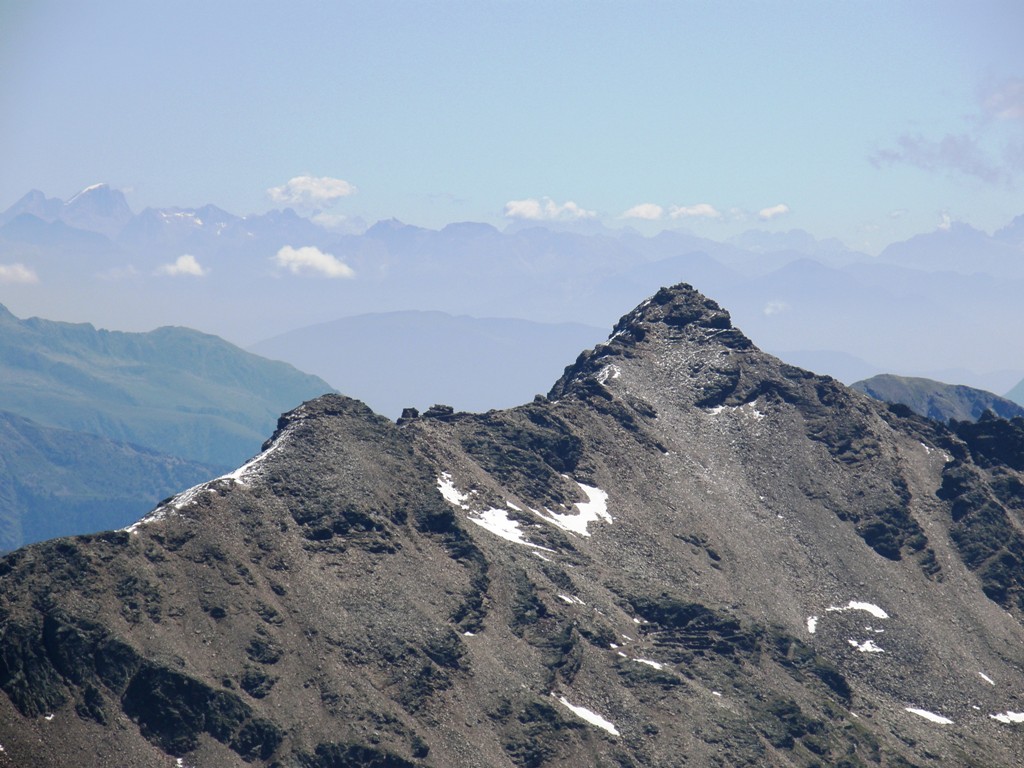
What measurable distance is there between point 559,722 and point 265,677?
125ft

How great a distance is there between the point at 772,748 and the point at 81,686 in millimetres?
92565

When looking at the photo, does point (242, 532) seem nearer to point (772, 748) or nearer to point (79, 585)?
point (79, 585)

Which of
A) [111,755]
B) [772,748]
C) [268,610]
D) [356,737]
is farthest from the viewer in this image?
[772,748]

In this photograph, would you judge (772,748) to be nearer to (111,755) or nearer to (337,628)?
(337,628)

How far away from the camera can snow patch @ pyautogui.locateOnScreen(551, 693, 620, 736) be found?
627 feet

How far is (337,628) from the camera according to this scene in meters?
188

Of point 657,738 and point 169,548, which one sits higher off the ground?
point 169,548

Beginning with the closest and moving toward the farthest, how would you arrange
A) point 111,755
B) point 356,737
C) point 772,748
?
point 111,755
point 356,737
point 772,748

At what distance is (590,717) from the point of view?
192875 mm

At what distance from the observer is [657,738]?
192000mm

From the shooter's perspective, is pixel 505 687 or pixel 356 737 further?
pixel 505 687

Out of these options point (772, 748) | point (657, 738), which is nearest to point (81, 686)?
point (657, 738)

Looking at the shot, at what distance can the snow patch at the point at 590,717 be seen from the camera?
191m

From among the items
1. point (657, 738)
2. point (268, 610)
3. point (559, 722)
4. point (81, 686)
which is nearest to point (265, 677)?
point (268, 610)
